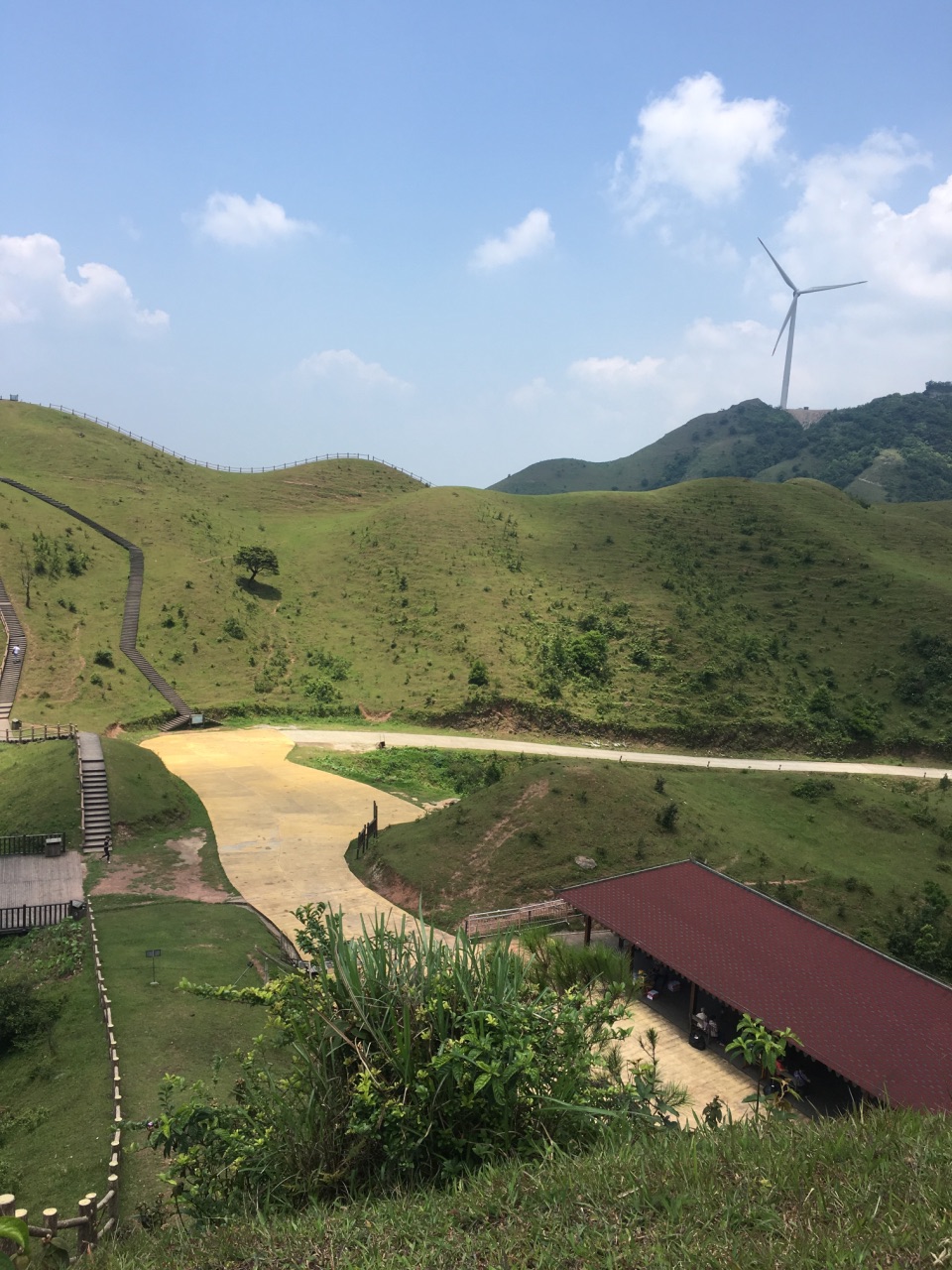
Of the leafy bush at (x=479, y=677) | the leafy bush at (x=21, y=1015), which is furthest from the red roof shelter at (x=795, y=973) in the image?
the leafy bush at (x=479, y=677)

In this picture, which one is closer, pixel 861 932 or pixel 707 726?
pixel 861 932

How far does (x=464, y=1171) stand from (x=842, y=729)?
5498 cm

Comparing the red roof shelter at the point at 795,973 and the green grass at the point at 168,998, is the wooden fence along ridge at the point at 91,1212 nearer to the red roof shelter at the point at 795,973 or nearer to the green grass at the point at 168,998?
the green grass at the point at 168,998

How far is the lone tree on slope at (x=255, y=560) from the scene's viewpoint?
7381 cm

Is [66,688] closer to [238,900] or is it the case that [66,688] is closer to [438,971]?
[238,900]

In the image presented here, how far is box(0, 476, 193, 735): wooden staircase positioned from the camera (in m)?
53.2

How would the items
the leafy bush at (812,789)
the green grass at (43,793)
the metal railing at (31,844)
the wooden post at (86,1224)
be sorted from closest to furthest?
the wooden post at (86,1224)
the metal railing at (31,844)
the green grass at (43,793)
the leafy bush at (812,789)

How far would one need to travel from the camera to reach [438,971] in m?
8.26

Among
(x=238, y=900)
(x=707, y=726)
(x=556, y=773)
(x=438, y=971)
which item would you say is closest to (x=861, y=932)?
(x=556, y=773)

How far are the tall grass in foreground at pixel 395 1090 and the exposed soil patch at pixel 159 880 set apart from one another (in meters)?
18.7

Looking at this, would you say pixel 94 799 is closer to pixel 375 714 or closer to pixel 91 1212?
pixel 91 1212

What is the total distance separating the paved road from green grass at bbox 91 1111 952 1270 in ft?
138

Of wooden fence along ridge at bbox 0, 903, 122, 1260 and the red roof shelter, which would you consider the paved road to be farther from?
wooden fence along ridge at bbox 0, 903, 122, 1260

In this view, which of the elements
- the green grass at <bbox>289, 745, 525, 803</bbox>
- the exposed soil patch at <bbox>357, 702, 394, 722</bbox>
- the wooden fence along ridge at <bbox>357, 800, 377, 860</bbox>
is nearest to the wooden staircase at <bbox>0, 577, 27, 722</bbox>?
the green grass at <bbox>289, 745, 525, 803</bbox>
